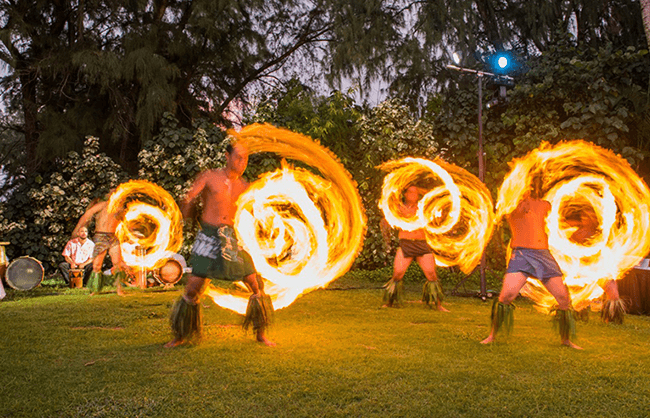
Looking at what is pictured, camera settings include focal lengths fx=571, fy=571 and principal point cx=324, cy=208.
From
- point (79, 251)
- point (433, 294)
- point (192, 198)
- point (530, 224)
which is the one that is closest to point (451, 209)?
point (433, 294)

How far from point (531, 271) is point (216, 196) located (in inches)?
129

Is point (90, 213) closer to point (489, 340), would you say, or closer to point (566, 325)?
point (489, 340)

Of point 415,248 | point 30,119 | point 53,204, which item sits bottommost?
point 415,248

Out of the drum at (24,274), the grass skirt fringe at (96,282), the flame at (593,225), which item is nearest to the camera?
the flame at (593,225)

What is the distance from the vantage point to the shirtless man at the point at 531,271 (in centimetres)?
575

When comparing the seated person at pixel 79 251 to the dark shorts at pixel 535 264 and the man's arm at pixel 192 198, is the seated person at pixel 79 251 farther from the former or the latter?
the dark shorts at pixel 535 264

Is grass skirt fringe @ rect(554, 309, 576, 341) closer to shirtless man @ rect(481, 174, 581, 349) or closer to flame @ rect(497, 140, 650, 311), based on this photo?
shirtless man @ rect(481, 174, 581, 349)

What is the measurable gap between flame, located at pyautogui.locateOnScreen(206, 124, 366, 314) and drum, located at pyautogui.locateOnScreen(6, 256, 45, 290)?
4871mm

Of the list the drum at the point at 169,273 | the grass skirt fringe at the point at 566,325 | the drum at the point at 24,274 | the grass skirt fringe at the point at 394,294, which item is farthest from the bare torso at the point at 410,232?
Answer: the drum at the point at 24,274

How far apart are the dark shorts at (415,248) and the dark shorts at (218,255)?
357cm

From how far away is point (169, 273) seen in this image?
11844mm

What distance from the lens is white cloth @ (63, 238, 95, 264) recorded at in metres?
11.7

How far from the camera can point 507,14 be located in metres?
15.2

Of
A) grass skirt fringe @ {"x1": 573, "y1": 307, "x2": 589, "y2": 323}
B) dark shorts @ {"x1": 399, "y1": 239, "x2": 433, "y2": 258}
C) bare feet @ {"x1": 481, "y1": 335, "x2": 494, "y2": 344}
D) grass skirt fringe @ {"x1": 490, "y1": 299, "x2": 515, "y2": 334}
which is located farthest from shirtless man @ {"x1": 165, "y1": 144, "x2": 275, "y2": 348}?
grass skirt fringe @ {"x1": 573, "y1": 307, "x2": 589, "y2": 323}
